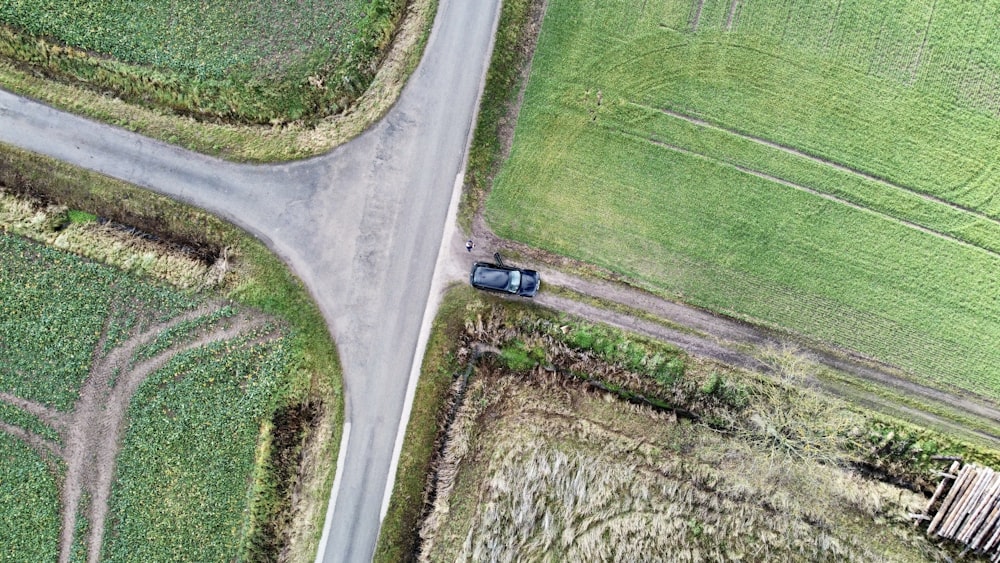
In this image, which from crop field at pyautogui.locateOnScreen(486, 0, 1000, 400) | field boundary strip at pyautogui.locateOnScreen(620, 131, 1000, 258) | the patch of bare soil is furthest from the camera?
field boundary strip at pyautogui.locateOnScreen(620, 131, 1000, 258)

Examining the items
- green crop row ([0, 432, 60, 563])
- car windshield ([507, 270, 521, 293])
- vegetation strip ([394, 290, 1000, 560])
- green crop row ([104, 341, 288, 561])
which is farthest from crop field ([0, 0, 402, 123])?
green crop row ([0, 432, 60, 563])

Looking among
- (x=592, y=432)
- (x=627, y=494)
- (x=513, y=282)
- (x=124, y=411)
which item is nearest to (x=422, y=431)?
(x=592, y=432)

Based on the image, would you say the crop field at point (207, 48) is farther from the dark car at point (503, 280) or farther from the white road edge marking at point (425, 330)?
the dark car at point (503, 280)

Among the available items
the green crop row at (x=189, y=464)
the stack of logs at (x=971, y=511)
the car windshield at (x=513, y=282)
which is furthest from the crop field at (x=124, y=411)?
the stack of logs at (x=971, y=511)

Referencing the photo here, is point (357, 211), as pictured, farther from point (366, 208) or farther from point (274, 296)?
point (274, 296)

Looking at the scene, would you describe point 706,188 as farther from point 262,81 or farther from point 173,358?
point 173,358

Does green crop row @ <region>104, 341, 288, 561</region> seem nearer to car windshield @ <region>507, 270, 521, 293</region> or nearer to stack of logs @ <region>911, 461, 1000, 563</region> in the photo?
car windshield @ <region>507, 270, 521, 293</region>
